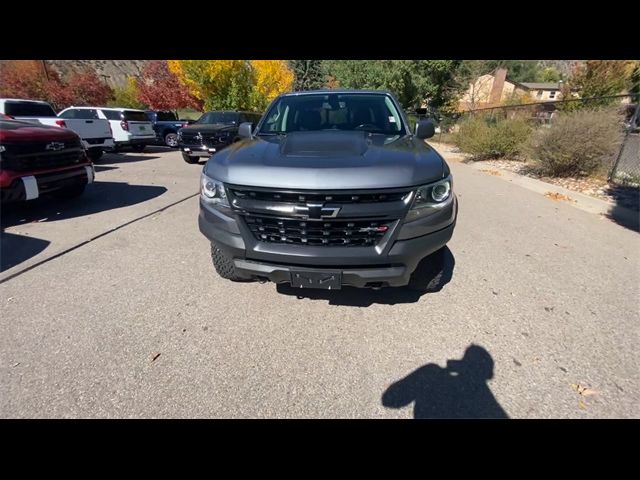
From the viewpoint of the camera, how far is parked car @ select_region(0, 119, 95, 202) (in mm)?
4215

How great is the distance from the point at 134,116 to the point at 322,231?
543 inches

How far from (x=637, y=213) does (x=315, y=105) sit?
20.0ft

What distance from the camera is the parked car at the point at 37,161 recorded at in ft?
13.8

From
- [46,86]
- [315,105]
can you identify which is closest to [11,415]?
[315,105]

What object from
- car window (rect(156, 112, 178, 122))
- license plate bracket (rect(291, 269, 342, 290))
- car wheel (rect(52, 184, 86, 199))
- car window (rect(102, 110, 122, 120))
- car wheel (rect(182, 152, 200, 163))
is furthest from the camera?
car window (rect(156, 112, 178, 122))

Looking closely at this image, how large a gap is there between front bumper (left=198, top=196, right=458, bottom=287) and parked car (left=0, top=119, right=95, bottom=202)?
3946mm

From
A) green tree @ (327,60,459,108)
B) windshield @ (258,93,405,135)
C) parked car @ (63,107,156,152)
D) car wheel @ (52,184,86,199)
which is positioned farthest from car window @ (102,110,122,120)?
green tree @ (327,60,459,108)

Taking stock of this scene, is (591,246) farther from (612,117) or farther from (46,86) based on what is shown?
(46,86)

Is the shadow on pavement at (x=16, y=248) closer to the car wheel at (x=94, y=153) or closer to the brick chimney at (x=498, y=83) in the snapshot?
the car wheel at (x=94, y=153)

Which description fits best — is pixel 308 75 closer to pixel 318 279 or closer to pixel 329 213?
pixel 329 213

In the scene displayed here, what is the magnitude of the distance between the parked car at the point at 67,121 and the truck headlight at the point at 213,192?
8396 millimetres

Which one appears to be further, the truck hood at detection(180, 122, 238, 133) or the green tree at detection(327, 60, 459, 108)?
the green tree at detection(327, 60, 459, 108)

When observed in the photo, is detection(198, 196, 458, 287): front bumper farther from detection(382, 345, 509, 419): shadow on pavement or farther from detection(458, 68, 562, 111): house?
detection(458, 68, 562, 111): house
